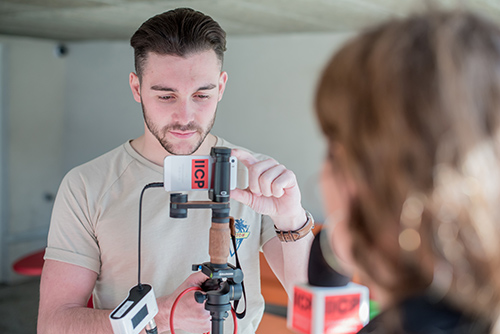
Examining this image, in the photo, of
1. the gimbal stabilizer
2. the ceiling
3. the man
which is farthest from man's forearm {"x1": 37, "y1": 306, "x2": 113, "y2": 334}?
the ceiling

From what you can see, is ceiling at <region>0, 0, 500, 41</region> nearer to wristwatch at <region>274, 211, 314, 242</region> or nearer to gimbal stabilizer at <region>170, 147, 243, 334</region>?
wristwatch at <region>274, 211, 314, 242</region>

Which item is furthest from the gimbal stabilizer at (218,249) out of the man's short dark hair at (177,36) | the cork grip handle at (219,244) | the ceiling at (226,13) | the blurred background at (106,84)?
the blurred background at (106,84)

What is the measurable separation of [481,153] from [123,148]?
1.26m

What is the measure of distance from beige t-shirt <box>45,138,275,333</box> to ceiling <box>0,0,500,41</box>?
5.05 ft

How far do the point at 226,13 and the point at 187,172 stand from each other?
241 cm

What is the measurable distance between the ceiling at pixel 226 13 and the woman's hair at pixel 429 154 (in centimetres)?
200

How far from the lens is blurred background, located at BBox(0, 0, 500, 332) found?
3.30m

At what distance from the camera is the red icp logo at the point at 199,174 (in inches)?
42.3

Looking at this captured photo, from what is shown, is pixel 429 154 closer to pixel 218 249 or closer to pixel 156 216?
pixel 218 249

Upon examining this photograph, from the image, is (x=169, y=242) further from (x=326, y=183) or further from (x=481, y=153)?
(x=481, y=153)

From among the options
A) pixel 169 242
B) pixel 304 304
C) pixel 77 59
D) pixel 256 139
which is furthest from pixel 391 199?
pixel 77 59

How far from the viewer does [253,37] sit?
4.64 m

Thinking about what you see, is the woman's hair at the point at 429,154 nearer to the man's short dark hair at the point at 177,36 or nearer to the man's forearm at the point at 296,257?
the man's forearm at the point at 296,257

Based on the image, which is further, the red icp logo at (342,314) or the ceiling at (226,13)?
the ceiling at (226,13)
